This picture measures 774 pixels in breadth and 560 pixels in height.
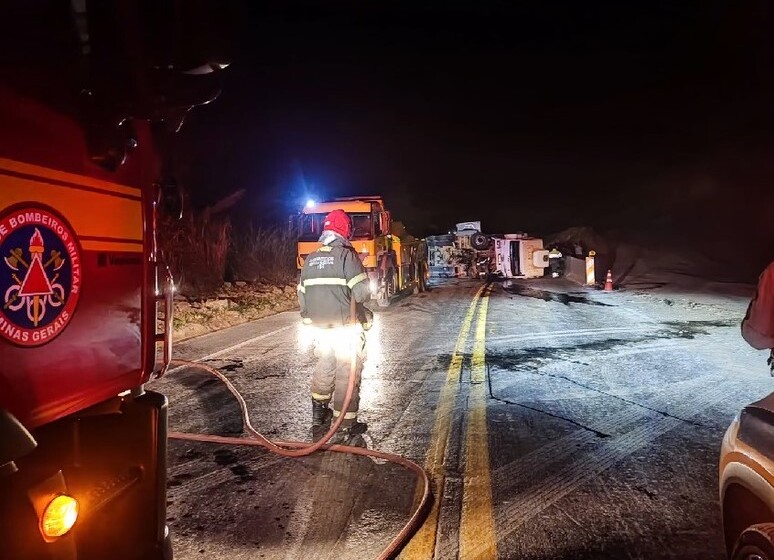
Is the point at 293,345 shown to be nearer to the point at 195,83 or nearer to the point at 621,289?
the point at 195,83

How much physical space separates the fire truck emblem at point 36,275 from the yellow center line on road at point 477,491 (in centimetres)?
231

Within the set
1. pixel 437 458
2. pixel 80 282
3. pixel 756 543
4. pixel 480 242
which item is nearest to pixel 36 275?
pixel 80 282

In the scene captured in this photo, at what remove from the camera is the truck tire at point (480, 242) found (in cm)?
2623

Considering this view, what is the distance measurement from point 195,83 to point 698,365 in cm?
745

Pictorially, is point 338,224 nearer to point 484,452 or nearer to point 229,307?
point 484,452

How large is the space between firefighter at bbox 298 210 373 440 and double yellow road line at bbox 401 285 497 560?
88 cm

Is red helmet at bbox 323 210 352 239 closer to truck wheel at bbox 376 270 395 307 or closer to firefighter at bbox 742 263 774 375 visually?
firefighter at bbox 742 263 774 375

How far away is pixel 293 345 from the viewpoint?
9422mm

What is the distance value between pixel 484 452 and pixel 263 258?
17.9 meters

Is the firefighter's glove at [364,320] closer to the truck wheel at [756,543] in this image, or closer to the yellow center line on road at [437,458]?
the yellow center line on road at [437,458]

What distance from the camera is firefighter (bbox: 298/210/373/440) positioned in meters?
5.10

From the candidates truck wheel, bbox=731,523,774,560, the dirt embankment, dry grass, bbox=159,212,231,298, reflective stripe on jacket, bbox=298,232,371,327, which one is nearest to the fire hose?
reflective stripe on jacket, bbox=298,232,371,327

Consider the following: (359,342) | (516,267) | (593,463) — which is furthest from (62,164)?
(516,267)

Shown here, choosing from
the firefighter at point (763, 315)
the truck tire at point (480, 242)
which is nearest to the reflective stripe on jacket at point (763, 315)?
the firefighter at point (763, 315)
